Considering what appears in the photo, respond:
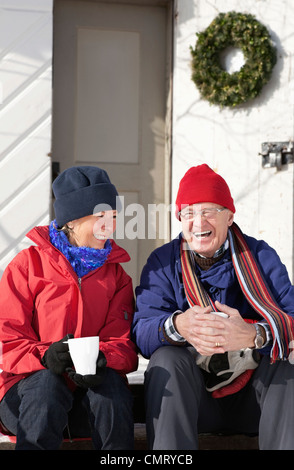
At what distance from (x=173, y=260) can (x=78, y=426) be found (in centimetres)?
68

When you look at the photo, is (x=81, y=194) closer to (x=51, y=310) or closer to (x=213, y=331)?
(x=51, y=310)

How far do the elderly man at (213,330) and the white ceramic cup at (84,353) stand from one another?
23cm

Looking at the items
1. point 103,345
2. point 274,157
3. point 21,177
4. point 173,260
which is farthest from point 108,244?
point 274,157

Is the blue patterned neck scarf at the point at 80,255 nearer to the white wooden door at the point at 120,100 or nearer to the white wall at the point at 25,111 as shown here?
the white wall at the point at 25,111

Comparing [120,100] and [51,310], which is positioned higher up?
[120,100]

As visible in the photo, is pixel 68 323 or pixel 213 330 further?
pixel 68 323

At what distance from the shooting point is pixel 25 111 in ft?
12.5

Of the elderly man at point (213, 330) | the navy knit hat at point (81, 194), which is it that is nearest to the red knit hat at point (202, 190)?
the elderly man at point (213, 330)

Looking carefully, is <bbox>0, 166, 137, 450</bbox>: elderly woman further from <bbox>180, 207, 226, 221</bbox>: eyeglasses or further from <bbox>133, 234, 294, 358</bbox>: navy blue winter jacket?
<bbox>180, 207, 226, 221</bbox>: eyeglasses

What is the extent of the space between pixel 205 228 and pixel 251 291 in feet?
0.92

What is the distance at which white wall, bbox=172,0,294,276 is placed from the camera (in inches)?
154

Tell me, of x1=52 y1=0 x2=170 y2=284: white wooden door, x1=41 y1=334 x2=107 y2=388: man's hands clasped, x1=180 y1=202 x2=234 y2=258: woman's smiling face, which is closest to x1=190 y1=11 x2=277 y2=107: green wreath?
x1=52 y1=0 x2=170 y2=284: white wooden door

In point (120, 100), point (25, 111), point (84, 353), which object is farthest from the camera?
point (120, 100)

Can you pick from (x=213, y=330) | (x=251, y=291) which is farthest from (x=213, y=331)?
(x=251, y=291)
